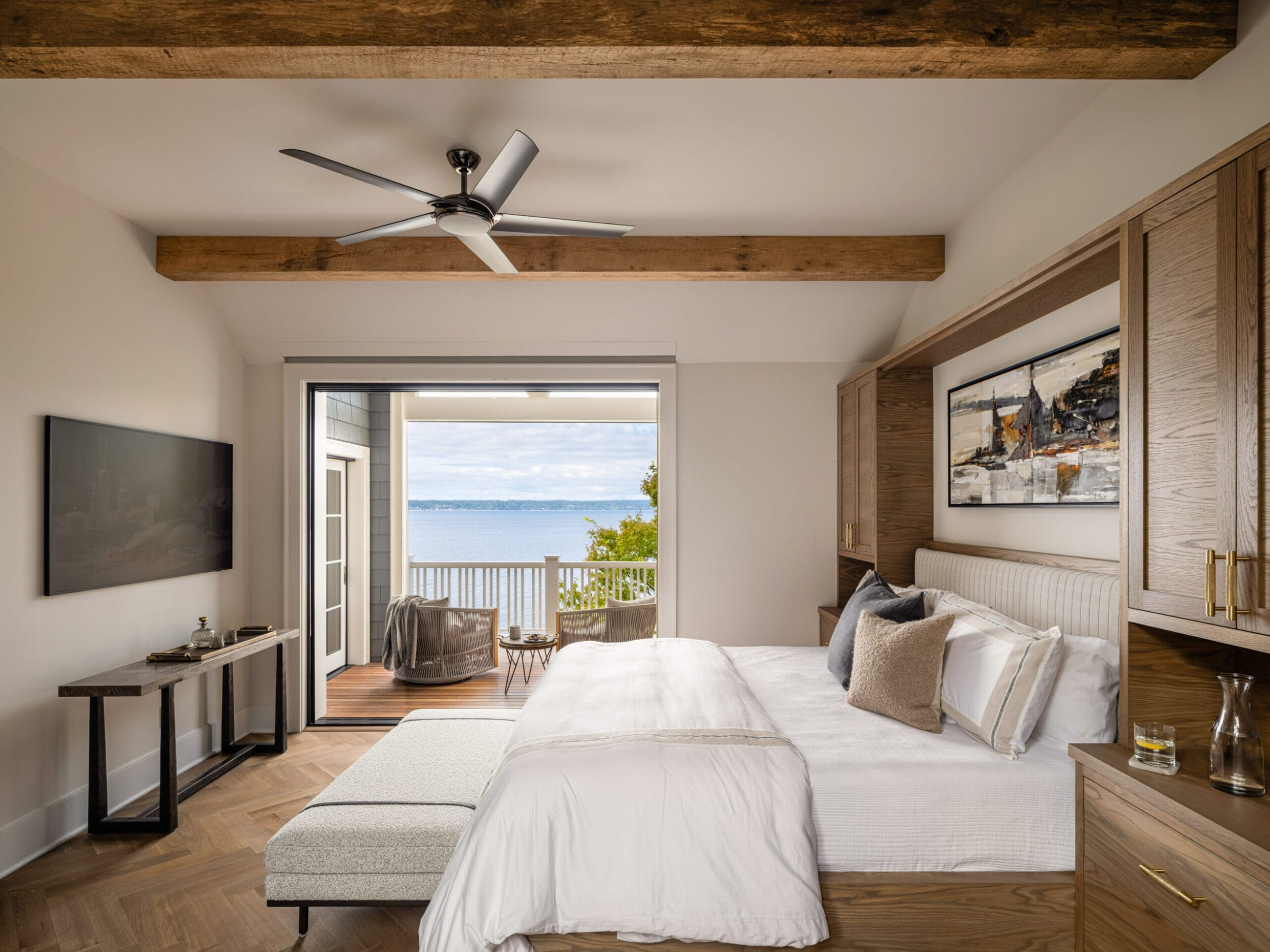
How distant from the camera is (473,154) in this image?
9.09 ft

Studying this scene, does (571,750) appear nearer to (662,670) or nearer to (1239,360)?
(662,670)

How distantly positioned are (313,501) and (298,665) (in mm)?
1035

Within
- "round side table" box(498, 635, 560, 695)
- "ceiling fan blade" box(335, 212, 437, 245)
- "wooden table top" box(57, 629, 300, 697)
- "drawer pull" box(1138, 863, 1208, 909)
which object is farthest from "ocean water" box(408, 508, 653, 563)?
"drawer pull" box(1138, 863, 1208, 909)

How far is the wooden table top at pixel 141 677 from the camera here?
2961 millimetres

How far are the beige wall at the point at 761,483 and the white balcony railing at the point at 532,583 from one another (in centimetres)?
192

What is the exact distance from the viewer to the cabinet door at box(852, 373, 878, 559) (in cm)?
400

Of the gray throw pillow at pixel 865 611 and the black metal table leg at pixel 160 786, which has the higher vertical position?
the gray throw pillow at pixel 865 611

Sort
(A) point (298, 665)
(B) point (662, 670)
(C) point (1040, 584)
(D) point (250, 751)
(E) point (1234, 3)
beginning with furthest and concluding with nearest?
(A) point (298, 665), (D) point (250, 751), (B) point (662, 670), (C) point (1040, 584), (E) point (1234, 3)

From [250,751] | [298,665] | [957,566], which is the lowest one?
[250,751]

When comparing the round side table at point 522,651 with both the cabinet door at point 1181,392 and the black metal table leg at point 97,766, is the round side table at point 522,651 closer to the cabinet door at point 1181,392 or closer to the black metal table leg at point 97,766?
the black metal table leg at point 97,766

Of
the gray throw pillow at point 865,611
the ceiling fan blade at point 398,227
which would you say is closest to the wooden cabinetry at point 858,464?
the gray throw pillow at point 865,611

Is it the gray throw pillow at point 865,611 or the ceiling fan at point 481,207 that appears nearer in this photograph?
the ceiling fan at point 481,207

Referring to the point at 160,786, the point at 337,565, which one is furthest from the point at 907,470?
the point at 337,565

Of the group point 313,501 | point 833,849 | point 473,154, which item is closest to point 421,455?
point 313,501
